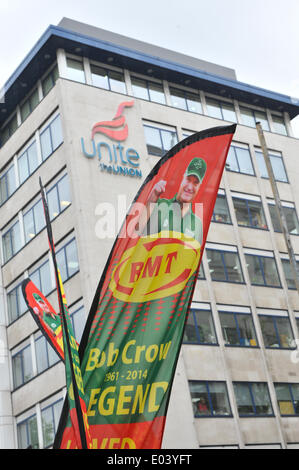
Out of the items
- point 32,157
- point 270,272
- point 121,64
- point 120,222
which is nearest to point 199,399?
point 120,222

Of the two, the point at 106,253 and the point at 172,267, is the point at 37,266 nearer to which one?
the point at 106,253

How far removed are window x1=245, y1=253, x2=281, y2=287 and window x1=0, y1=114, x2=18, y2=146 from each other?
59.6 feet

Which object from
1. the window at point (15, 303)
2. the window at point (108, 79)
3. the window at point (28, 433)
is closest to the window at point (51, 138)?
the window at point (108, 79)

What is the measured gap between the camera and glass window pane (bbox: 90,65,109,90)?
143ft

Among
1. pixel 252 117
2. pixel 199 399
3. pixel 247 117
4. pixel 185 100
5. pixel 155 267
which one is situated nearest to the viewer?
pixel 155 267

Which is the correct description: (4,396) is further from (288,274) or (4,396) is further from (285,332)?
(288,274)

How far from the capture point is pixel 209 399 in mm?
37312

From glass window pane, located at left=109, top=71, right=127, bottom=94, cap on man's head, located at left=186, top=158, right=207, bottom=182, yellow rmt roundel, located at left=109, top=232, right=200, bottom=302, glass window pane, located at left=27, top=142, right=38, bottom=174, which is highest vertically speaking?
glass window pane, located at left=109, top=71, right=127, bottom=94

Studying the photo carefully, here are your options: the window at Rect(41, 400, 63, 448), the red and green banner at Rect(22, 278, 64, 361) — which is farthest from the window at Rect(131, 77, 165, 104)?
the window at Rect(41, 400, 63, 448)

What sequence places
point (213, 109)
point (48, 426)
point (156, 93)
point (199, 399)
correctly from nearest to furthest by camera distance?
point (199, 399) < point (48, 426) < point (156, 93) < point (213, 109)

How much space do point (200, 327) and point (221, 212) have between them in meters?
8.75

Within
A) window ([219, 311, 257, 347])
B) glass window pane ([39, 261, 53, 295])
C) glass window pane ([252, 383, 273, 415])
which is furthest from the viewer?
glass window pane ([39, 261, 53, 295])

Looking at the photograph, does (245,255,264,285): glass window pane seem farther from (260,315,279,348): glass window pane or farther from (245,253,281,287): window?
(260,315,279,348): glass window pane

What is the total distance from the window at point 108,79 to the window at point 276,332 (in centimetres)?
1725
